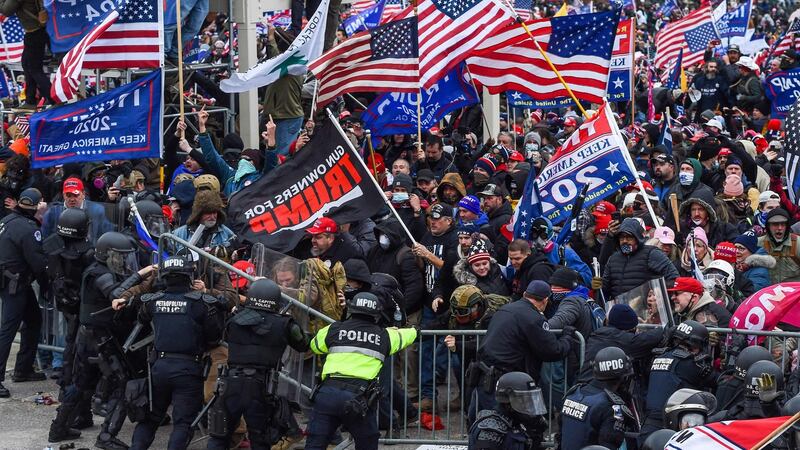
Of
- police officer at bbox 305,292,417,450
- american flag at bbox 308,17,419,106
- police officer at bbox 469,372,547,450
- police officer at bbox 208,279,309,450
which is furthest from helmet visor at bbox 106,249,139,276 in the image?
american flag at bbox 308,17,419,106

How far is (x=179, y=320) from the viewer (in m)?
11.7

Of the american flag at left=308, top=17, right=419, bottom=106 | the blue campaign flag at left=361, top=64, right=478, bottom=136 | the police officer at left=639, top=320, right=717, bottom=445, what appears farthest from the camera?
the blue campaign flag at left=361, top=64, right=478, bottom=136

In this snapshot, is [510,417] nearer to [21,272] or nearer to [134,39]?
[21,272]

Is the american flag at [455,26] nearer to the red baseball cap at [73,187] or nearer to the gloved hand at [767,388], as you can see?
the red baseball cap at [73,187]

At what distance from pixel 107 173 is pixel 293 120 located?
9.51 ft

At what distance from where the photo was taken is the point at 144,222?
13352 mm

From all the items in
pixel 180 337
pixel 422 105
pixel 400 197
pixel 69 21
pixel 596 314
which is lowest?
pixel 180 337

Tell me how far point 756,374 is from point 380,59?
7.21 metres

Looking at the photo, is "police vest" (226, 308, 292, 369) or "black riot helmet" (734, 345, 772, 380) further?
"police vest" (226, 308, 292, 369)

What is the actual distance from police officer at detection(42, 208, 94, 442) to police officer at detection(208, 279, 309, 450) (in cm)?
206

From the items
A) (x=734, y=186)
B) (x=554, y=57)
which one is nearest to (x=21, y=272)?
(x=554, y=57)

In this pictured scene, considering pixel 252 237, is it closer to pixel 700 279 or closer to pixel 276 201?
pixel 276 201

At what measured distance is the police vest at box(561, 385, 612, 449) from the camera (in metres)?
10.1

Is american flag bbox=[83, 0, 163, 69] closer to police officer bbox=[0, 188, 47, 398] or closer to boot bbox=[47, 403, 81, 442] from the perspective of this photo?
police officer bbox=[0, 188, 47, 398]
